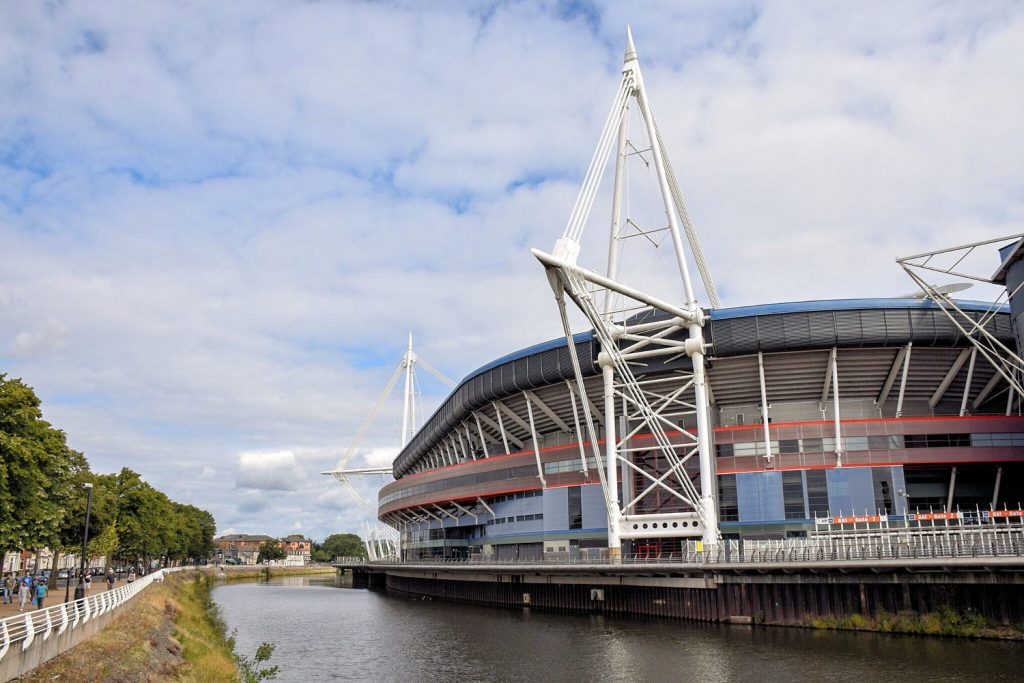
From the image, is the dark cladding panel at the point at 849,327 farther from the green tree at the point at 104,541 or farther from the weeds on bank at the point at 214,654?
the green tree at the point at 104,541

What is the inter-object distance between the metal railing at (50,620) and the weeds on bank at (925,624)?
116 ft

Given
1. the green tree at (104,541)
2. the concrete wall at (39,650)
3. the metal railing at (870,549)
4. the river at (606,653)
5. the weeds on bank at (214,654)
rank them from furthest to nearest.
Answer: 1. the green tree at (104,541)
2. the metal railing at (870,549)
3. the river at (606,653)
4. the weeds on bank at (214,654)
5. the concrete wall at (39,650)

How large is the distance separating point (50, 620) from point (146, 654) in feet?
18.8

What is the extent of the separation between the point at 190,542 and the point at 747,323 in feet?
392

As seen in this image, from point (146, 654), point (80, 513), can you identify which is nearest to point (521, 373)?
point (80, 513)

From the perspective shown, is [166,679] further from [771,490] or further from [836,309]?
[836,309]

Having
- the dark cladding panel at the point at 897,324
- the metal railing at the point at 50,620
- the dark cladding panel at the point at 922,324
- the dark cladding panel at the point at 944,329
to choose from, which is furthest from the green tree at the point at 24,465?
the dark cladding panel at the point at 944,329

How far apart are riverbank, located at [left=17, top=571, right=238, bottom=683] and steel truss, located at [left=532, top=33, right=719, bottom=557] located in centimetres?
2875

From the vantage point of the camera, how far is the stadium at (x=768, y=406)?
5544 centimetres

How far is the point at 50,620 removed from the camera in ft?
73.8

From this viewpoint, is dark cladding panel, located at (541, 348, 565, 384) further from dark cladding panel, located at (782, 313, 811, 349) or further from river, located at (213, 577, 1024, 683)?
river, located at (213, 577, 1024, 683)

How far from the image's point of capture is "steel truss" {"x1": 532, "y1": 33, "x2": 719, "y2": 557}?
54.2m

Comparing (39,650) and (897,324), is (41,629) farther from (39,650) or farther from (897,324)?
(897,324)

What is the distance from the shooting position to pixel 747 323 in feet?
189
